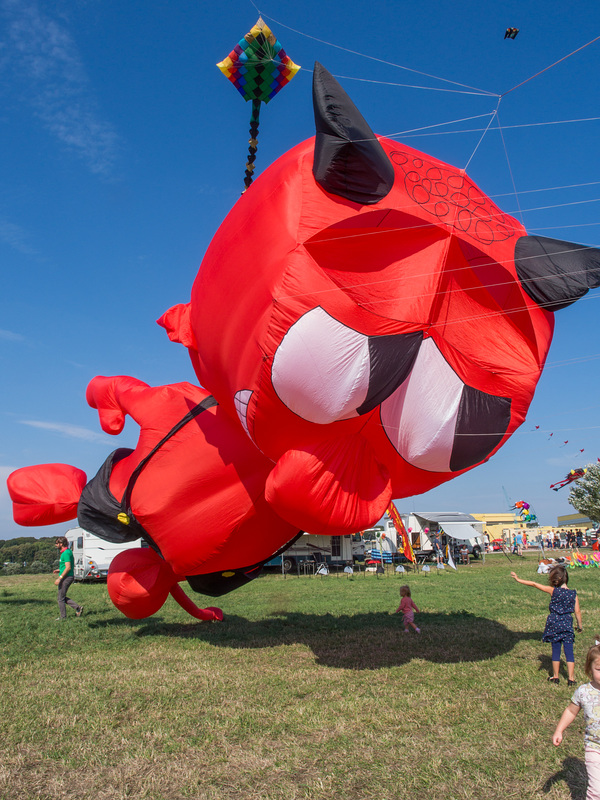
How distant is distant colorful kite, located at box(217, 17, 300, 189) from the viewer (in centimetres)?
600

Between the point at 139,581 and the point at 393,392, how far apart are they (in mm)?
4409

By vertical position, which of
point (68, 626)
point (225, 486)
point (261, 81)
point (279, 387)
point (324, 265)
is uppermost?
point (261, 81)

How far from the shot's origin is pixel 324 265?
4.62 m

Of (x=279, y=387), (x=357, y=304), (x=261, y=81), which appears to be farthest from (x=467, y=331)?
(x=261, y=81)

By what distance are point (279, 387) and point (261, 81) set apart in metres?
3.63

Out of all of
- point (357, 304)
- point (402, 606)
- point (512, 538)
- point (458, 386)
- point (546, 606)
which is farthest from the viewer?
point (512, 538)

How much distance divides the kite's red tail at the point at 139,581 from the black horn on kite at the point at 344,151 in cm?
516

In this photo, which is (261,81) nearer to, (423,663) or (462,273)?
(462,273)

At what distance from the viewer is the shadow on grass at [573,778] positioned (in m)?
3.55

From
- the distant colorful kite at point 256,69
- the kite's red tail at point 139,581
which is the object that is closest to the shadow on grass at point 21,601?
the kite's red tail at point 139,581

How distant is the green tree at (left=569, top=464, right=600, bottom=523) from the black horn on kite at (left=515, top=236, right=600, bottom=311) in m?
32.7

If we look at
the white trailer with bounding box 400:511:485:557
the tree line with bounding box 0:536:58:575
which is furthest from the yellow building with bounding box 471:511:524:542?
the tree line with bounding box 0:536:58:575

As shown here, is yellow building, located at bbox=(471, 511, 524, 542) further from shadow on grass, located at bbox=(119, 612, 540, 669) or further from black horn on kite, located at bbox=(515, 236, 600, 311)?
black horn on kite, located at bbox=(515, 236, 600, 311)

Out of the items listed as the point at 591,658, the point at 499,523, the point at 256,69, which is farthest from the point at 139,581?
the point at 499,523
